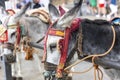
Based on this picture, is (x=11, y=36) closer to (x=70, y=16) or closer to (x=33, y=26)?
(x=33, y=26)

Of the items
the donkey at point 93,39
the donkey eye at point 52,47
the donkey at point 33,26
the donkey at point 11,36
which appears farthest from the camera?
the donkey at point 11,36

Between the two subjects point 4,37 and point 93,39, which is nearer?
point 93,39

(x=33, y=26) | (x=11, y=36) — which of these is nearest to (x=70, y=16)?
(x=33, y=26)

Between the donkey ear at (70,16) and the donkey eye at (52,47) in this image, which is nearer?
the donkey ear at (70,16)

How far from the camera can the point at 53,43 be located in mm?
3648

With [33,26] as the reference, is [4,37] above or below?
below

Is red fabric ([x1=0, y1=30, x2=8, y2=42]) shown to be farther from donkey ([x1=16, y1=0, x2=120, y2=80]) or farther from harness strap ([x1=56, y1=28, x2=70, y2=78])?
harness strap ([x1=56, y1=28, x2=70, y2=78])

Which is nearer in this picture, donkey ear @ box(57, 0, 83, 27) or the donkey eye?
donkey ear @ box(57, 0, 83, 27)

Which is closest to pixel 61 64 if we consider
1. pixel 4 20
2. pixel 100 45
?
pixel 100 45

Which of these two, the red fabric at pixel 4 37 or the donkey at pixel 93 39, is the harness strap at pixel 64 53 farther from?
the red fabric at pixel 4 37

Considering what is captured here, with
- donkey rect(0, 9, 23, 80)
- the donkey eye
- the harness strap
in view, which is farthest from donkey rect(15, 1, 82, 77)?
the harness strap

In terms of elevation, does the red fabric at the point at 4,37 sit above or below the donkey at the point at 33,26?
below

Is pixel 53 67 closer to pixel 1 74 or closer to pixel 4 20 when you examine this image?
pixel 4 20

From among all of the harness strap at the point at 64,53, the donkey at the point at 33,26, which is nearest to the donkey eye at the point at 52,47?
the harness strap at the point at 64,53
